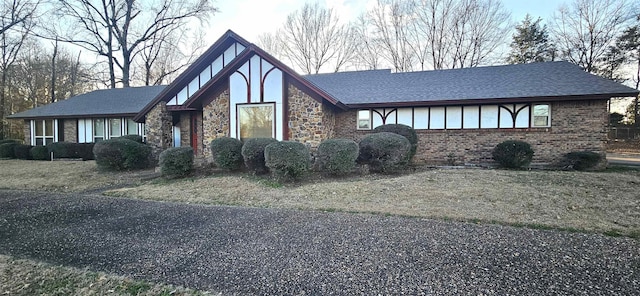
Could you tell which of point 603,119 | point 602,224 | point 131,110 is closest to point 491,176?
point 602,224

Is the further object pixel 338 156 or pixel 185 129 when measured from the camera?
pixel 185 129

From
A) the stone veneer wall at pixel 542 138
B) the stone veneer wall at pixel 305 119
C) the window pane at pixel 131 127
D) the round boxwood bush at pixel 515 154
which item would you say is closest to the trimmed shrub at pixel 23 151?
the window pane at pixel 131 127

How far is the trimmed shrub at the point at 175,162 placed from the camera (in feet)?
31.6

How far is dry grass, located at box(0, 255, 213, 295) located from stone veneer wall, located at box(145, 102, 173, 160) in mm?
11092

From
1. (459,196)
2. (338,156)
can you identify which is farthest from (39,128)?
(459,196)

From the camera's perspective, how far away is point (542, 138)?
38.9 ft

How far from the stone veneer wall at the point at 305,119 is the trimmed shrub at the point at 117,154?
6211 millimetres

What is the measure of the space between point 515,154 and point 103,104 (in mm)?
23231

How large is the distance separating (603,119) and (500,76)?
14.2 ft

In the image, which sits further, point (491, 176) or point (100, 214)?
point (491, 176)

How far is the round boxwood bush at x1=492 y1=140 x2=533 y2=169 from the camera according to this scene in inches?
429

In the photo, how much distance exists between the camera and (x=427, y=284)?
116 inches

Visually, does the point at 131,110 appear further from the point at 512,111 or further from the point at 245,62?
the point at 512,111

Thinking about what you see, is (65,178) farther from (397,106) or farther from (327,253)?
(397,106)
